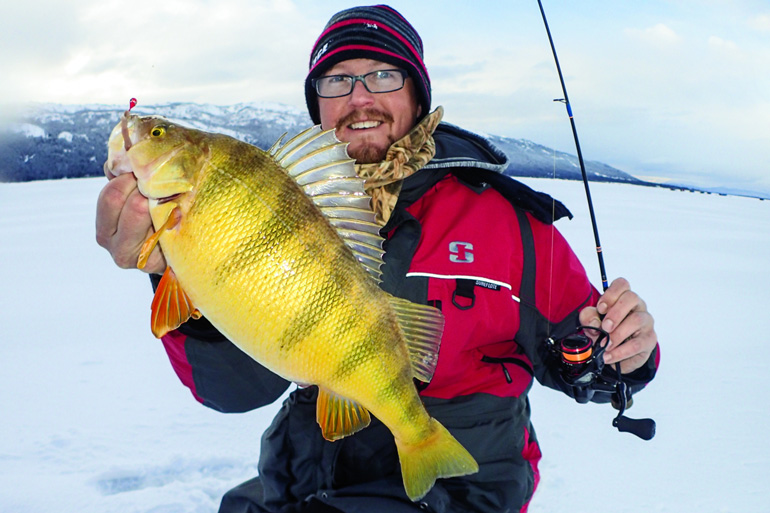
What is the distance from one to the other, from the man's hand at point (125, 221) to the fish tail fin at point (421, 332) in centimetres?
70

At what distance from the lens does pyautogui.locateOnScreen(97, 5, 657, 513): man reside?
2.05m

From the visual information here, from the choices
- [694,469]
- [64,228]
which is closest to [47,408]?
[694,469]

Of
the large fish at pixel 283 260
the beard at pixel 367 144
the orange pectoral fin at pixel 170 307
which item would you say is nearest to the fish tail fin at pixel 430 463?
the large fish at pixel 283 260

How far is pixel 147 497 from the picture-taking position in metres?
2.71

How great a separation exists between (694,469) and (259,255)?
2.90 meters

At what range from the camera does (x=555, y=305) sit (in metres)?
2.38

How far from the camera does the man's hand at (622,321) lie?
6.75ft

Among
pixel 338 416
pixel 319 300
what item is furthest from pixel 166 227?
pixel 338 416

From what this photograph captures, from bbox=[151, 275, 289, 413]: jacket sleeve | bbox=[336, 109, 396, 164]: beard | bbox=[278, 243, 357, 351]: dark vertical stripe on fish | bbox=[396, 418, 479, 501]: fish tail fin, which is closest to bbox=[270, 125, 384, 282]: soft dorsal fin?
bbox=[278, 243, 357, 351]: dark vertical stripe on fish

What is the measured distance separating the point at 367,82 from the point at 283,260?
63.7 inches

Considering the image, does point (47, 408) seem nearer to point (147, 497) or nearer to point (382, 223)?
point (147, 497)

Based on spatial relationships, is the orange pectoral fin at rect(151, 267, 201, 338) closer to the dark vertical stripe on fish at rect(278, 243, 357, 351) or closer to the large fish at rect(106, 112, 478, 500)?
the large fish at rect(106, 112, 478, 500)

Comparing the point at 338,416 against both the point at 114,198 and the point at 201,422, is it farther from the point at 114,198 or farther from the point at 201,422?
the point at 201,422

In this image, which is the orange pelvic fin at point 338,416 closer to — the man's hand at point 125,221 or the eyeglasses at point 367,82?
the man's hand at point 125,221
